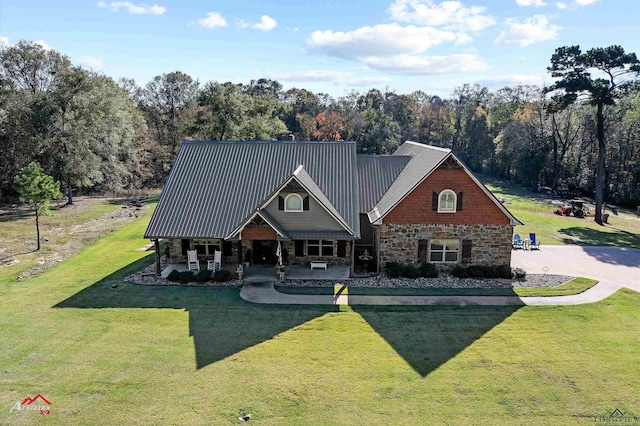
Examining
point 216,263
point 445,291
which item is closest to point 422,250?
point 445,291

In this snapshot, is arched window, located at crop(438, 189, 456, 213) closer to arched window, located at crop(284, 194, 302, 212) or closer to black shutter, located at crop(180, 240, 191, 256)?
arched window, located at crop(284, 194, 302, 212)

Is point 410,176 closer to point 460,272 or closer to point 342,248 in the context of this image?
point 342,248

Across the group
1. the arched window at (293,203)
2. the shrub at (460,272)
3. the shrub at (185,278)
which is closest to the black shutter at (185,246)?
the shrub at (185,278)

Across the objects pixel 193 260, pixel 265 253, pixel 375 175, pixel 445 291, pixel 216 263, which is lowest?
pixel 445 291

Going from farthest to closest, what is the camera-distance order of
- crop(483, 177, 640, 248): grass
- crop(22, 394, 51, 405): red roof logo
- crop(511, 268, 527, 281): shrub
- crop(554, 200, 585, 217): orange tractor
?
crop(554, 200, 585, 217): orange tractor → crop(483, 177, 640, 248): grass → crop(511, 268, 527, 281): shrub → crop(22, 394, 51, 405): red roof logo

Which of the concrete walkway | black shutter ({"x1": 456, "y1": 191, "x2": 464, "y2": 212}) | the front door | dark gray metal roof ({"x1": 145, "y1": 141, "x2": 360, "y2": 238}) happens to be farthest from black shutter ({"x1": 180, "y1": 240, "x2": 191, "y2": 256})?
black shutter ({"x1": 456, "y1": 191, "x2": 464, "y2": 212})

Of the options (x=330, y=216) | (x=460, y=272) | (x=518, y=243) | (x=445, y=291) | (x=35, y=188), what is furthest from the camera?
(x=518, y=243)

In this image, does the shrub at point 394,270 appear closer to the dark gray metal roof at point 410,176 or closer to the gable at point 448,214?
the gable at point 448,214

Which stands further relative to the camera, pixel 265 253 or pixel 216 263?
pixel 265 253
